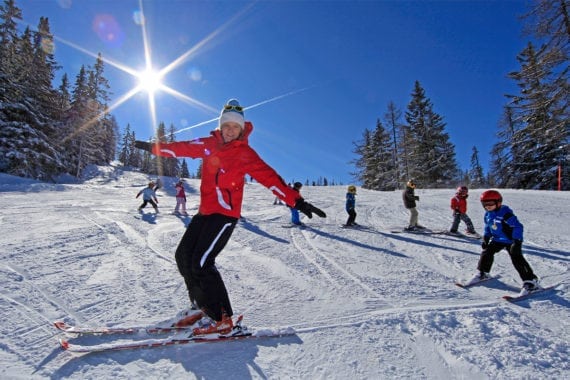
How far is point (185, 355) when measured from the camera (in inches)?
94.9

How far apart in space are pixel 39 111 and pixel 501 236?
117ft

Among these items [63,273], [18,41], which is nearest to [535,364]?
[63,273]

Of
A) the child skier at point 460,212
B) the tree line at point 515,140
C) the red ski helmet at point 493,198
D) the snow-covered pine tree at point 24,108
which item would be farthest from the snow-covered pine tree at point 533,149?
the snow-covered pine tree at point 24,108

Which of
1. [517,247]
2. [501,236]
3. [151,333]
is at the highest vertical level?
[501,236]

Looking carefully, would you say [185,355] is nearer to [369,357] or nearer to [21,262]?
[369,357]

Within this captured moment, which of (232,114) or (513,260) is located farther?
(513,260)

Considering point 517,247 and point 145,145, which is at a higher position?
point 145,145

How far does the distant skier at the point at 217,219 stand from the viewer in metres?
2.74

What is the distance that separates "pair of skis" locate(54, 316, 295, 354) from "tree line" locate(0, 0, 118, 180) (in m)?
28.5

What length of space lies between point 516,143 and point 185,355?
1205 inches

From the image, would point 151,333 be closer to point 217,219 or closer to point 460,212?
point 217,219

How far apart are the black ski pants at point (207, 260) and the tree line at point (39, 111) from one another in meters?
28.8

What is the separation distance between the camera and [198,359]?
2.37 meters

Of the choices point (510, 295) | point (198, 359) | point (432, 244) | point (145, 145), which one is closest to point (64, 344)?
point (198, 359)
